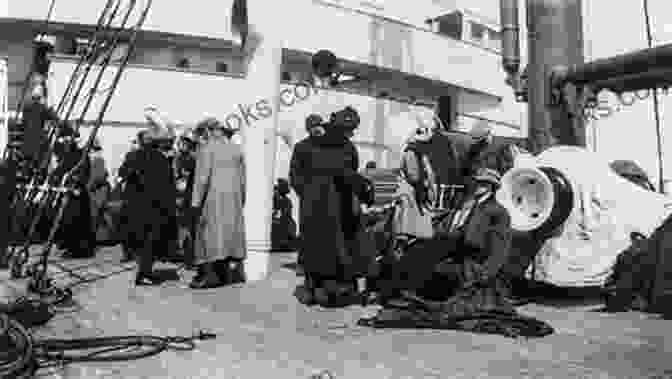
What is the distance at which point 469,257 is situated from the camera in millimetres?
4129

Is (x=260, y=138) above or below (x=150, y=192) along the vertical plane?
above

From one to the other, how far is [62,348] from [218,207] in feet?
8.65

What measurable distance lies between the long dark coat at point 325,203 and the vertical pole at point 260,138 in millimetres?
1043

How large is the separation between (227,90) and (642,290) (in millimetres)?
8155

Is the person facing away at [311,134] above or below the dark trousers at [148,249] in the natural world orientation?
above

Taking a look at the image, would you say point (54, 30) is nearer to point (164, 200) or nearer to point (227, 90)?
point (227, 90)

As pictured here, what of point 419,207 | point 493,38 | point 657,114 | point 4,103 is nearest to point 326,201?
point 419,207

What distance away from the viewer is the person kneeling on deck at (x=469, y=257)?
12.7 feet

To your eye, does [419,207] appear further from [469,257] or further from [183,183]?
[183,183]

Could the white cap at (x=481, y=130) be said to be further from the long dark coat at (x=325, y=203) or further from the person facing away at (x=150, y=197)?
the person facing away at (x=150, y=197)

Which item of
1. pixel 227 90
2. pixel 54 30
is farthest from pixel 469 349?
pixel 54 30

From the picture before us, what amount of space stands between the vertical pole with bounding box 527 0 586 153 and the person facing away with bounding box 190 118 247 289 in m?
3.91

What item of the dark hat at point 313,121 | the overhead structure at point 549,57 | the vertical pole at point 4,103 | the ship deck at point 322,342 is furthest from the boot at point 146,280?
the vertical pole at point 4,103

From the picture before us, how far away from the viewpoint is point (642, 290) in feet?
14.1
